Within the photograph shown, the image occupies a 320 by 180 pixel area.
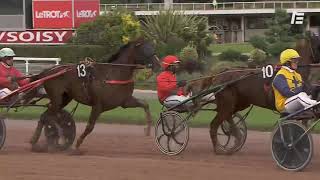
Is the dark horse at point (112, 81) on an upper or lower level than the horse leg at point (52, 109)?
upper

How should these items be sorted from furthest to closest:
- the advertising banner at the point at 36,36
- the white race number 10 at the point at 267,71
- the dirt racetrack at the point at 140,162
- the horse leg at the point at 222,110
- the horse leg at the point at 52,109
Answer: the advertising banner at the point at 36,36
the horse leg at the point at 52,109
the horse leg at the point at 222,110
the white race number 10 at the point at 267,71
the dirt racetrack at the point at 140,162

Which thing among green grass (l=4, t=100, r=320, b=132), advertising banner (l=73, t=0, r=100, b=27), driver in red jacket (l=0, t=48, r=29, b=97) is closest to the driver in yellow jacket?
green grass (l=4, t=100, r=320, b=132)

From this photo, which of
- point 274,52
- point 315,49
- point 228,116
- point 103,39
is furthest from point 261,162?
point 274,52

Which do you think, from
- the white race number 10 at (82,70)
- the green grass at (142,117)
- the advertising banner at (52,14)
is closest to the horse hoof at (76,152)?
the white race number 10 at (82,70)

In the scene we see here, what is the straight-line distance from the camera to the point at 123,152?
10.7 meters

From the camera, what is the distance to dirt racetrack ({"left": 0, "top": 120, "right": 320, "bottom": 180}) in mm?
8203

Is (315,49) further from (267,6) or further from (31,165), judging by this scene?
(267,6)

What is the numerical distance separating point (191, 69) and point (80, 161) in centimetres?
1535

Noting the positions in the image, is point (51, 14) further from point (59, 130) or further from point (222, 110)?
point (222, 110)

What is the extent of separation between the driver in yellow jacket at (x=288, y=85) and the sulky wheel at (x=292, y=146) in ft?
1.08

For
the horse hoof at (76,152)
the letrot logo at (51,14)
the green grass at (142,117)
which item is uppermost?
the letrot logo at (51,14)

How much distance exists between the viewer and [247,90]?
32.2 ft

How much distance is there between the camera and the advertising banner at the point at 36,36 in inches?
1250

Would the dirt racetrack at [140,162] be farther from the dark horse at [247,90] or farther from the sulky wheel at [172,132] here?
the dark horse at [247,90]
